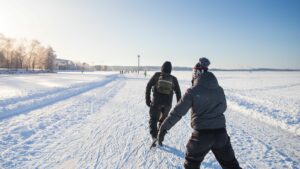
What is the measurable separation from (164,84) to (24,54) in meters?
102

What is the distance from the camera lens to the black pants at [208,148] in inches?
125

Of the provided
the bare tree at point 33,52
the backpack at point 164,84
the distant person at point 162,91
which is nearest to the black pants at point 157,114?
the distant person at point 162,91

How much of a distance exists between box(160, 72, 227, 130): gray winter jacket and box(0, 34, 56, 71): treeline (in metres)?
92.8

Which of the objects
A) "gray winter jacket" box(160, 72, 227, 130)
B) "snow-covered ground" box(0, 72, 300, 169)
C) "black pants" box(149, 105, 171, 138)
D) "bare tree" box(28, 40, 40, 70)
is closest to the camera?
"gray winter jacket" box(160, 72, 227, 130)

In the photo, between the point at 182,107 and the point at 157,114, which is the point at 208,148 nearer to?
the point at 182,107

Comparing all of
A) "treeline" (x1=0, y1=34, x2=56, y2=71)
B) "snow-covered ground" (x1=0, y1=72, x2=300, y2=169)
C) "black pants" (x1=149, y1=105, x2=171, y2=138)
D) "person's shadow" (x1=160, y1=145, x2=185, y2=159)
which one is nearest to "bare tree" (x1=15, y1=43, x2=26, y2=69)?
"treeline" (x1=0, y1=34, x2=56, y2=71)

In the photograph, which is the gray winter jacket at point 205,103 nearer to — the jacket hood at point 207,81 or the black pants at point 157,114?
the jacket hood at point 207,81

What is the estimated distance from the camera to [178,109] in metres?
3.21

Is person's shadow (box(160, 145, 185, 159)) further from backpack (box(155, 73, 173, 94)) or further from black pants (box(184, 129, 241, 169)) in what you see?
black pants (box(184, 129, 241, 169))

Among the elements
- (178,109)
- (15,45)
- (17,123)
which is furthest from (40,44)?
(178,109)

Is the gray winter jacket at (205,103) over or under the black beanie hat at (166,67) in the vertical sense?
under

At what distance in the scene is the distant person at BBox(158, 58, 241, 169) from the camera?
313 centimetres

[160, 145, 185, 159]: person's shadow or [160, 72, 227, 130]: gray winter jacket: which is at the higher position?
[160, 72, 227, 130]: gray winter jacket

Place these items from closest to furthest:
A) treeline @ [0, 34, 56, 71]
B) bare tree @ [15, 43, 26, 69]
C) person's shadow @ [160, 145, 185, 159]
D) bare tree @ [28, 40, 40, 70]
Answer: person's shadow @ [160, 145, 185, 159] → treeline @ [0, 34, 56, 71] → bare tree @ [15, 43, 26, 69] → bare tree @ [28, 40, 40, 70]
